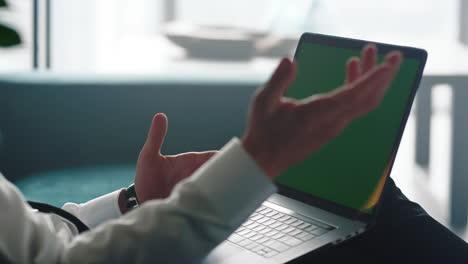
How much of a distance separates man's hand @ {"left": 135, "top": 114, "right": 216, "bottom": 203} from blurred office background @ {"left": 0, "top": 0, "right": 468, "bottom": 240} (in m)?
1.12

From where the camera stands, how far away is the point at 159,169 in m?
0.89

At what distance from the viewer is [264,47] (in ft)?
8.54

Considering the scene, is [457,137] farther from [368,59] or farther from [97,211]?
[368,59]

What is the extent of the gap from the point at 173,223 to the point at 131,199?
401 millimetres

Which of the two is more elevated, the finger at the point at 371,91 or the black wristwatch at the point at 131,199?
the finger at the point at 371,91

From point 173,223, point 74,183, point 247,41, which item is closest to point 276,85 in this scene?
point 173,223

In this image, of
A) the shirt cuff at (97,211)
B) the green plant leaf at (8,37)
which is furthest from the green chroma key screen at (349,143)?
the green plant leaf at (8,37)

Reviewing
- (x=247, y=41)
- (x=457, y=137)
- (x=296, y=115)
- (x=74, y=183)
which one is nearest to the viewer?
(x=296, y=115)

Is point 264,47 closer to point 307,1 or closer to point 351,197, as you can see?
point 307,1

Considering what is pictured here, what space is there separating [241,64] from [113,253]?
1842 millimetres

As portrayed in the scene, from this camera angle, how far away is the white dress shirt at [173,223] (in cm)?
52

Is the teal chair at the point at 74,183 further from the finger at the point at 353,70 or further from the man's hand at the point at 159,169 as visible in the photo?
the finger at the point at 353,70

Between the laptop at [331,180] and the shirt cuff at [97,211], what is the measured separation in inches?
7.6

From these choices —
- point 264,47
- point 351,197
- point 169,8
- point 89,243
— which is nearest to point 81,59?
point 169,8
